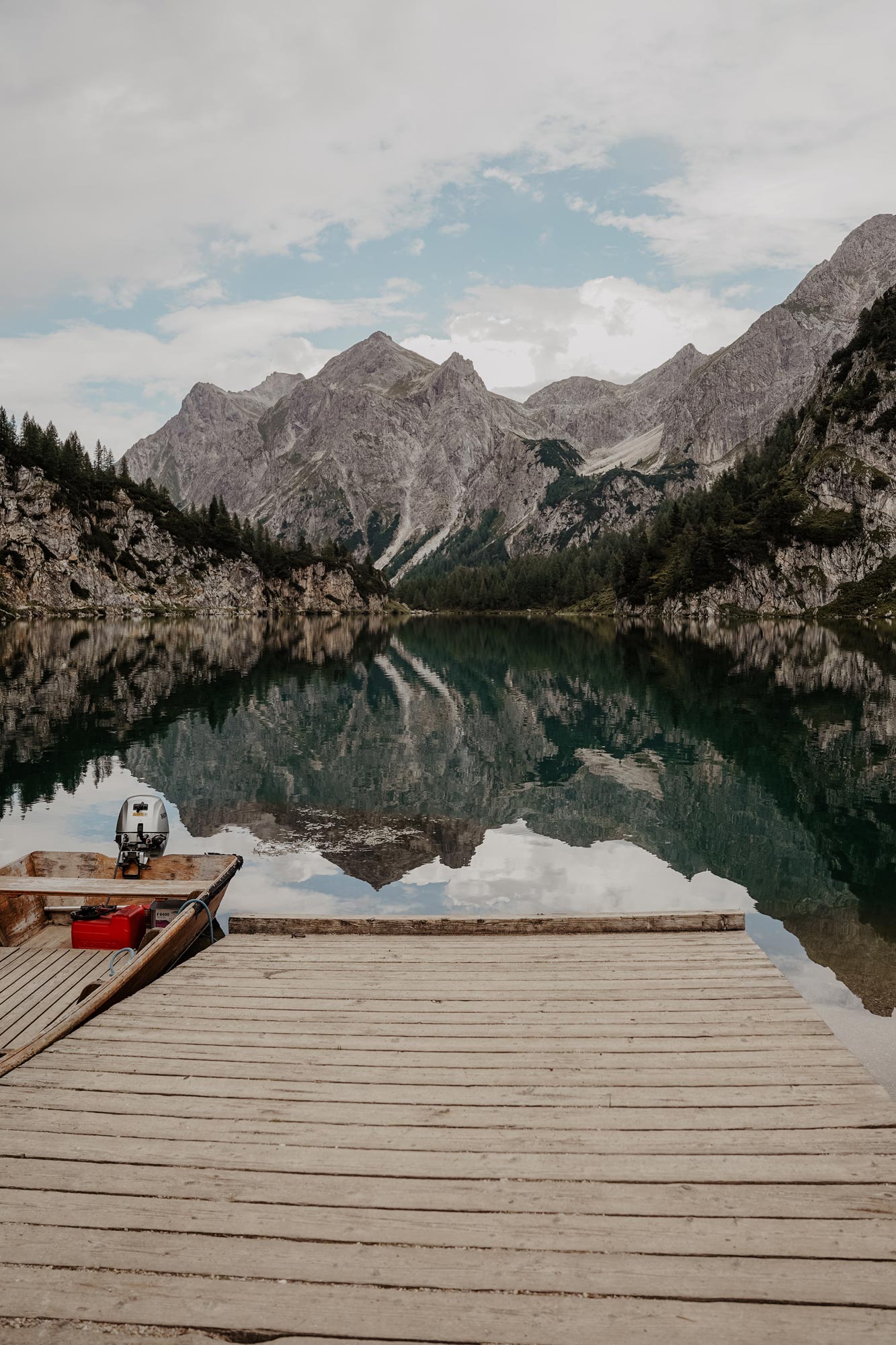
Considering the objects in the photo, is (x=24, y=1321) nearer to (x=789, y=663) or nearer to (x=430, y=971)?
(x=430, y=971)

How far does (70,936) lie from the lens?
16.6 m

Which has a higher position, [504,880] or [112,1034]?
[112,1034]

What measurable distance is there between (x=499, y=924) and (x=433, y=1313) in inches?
371

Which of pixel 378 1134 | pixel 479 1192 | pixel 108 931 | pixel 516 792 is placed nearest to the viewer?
pixel 479 1192

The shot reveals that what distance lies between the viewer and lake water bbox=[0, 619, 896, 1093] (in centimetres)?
2281

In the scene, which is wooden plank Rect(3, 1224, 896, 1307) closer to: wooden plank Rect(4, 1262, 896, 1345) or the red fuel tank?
wooden plank Rect(4, 1262, 896, 1345)

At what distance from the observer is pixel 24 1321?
5.55 m

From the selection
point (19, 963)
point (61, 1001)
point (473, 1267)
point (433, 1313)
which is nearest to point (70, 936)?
point (19, 963)

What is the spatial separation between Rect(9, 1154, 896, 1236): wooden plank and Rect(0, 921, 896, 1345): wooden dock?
0.09 feet

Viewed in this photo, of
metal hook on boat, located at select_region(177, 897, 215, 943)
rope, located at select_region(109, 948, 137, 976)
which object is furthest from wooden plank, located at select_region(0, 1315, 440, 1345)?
metal hook on boat, located at select_region(177, 897, 215, 943)

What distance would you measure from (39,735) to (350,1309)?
153 ft

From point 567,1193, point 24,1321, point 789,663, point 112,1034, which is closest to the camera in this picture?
point 24,1321

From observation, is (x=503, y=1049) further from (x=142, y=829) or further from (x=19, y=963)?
(x=142, y=829)

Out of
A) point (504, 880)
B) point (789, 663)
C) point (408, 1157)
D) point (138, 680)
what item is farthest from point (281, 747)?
point (789, 663)
